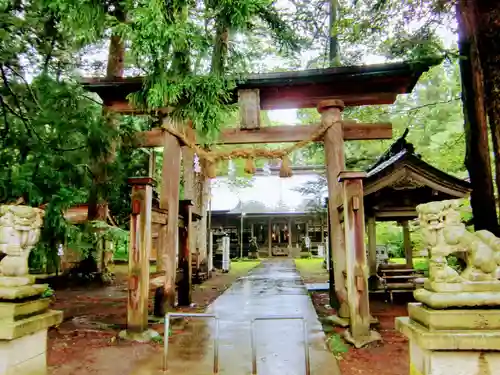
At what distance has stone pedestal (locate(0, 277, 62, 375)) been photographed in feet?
9.82

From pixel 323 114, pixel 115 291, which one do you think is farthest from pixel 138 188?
pixel 115 291

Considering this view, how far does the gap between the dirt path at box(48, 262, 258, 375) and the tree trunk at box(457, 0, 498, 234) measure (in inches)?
231

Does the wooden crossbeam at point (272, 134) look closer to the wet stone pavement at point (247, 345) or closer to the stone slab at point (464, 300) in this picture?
the wet stone pavement at point (247, 345)

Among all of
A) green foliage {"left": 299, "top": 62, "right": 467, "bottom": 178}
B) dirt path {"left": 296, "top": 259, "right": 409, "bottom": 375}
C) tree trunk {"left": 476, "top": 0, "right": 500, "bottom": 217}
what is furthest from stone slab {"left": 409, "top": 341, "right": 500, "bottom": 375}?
green foliage {"left": 299, "top": 62, "right": 467, "bottom": 178}

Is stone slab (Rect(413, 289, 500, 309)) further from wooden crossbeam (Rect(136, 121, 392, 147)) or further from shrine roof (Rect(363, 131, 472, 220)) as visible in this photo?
shrine roof (Rect(363, 131, 472, 220))

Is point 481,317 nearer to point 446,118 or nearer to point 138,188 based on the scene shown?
point 138,188

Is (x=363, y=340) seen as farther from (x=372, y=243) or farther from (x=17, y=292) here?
(x=372, y=243)

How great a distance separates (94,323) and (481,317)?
22.2 feet

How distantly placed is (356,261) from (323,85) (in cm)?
368

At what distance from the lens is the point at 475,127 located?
655cm

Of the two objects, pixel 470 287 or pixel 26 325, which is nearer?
pixel 470 287

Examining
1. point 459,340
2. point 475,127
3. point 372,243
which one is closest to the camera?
point 459,340

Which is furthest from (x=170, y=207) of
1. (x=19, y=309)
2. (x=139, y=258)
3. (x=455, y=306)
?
(x=455, y=306)

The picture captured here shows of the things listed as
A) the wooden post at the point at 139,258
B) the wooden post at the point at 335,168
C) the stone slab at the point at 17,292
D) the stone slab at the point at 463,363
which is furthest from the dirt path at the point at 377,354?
the stone slab at the point at 17,292
